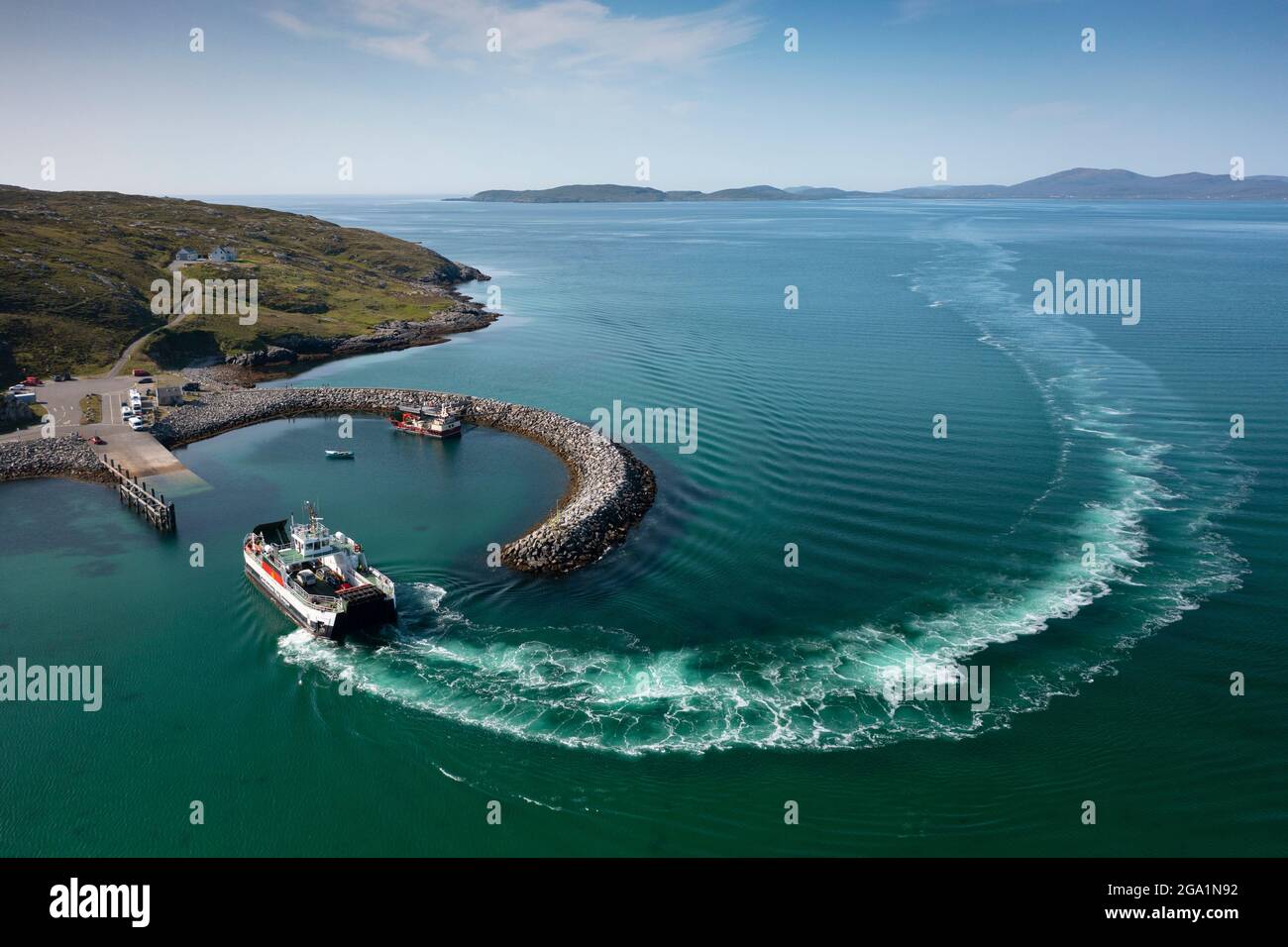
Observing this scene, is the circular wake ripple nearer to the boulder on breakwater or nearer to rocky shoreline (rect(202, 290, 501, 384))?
the boulder on breakwater

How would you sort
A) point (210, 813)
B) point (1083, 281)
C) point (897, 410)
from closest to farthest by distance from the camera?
point (210, 813)
point (897, 410)
point (1083, 281)

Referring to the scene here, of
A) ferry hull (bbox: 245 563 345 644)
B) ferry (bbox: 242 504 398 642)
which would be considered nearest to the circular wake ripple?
ferry hull (bbox: 245 563 345 644)

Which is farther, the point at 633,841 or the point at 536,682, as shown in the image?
the point at 536,682

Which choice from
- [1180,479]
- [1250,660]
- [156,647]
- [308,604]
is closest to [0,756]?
[156,647]

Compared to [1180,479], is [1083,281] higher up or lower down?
higher up

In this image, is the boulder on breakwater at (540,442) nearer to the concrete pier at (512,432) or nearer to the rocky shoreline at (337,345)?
the concrete pier at (512,432)

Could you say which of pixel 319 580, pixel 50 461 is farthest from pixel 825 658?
pixel 50 461

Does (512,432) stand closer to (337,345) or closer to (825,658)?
(825,658)
